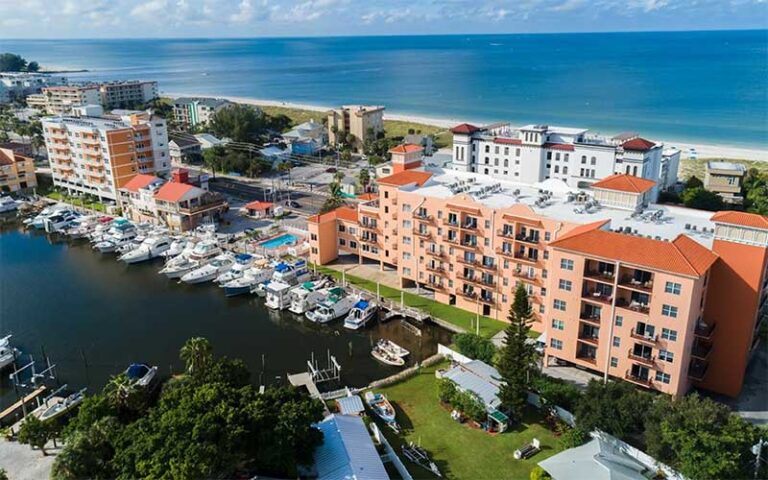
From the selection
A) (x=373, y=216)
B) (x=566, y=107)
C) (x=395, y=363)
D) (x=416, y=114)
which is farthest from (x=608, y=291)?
(x=566, y=107)

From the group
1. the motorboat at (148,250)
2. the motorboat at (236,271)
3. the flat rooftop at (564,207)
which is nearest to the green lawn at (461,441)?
the flat rooftop at (564,207)

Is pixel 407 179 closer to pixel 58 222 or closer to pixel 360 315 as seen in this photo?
pixel 360 315

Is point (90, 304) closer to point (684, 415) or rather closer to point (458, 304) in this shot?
point (458, 304)

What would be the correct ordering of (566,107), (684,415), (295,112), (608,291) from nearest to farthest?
(684,415) < (608,291) < (295,112) < (566,107)

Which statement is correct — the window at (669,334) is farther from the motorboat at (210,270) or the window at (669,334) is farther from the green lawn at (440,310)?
the motorboat at (210,270)

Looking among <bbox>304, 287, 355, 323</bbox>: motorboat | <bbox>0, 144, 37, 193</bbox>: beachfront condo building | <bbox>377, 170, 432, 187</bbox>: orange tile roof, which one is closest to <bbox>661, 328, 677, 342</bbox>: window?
<bbox>377, 170, 432, 187</bbox>: orange tile roof

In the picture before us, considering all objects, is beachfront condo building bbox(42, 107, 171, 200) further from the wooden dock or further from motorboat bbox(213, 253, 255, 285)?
the wooden dock

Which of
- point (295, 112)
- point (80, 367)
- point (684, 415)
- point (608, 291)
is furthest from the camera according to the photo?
point (295, 112)
